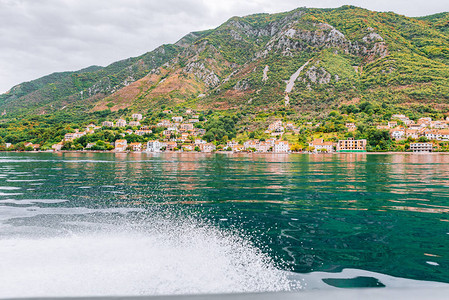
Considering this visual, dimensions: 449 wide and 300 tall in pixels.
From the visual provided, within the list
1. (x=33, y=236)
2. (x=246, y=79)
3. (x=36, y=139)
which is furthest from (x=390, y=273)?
(x=246, y=79)

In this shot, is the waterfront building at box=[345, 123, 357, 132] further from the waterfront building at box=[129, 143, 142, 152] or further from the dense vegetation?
the waterfront building at box=[129, 143, 142, 152]

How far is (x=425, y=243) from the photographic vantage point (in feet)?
24.8

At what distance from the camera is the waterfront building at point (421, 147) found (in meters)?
87.0

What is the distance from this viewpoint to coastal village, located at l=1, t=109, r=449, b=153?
9638 centimetres

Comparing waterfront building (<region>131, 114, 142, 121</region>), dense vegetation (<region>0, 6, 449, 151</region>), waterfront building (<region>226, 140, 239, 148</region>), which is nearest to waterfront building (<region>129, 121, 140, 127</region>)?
dense vegetation (<region>0, 6, 449, 151</region>)

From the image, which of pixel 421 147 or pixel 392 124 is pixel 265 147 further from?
pixel 392 124

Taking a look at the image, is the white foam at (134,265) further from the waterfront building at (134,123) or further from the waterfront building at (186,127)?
the waterfront building at (134,123)

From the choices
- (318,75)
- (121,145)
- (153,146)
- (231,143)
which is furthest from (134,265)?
(318,75)

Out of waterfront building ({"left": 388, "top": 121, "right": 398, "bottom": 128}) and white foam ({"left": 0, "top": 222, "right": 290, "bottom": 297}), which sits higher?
waterfront building ({"left": 388, "top": 121, "right": 398, "bottom": 128})

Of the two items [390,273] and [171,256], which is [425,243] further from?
[171,256]

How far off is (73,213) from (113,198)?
334 cm

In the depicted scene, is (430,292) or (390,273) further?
(390,273)

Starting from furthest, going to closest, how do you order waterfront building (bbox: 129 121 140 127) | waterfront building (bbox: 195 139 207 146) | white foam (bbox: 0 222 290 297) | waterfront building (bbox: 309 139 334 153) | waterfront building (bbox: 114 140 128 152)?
1. waterfront building (bbox: 129 121 140 127)
2. waterfront building (bbox: 195 139 207 146)
3. waterfront building (bbox: 114 140 128 152)
4. waterfront building (bbox: 309 139 334 153)
5. white foam (bbox: 0 222 290 297)

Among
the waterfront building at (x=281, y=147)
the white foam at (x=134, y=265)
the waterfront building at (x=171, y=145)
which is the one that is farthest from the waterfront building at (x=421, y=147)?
the white foam at (x=134, y=265)
